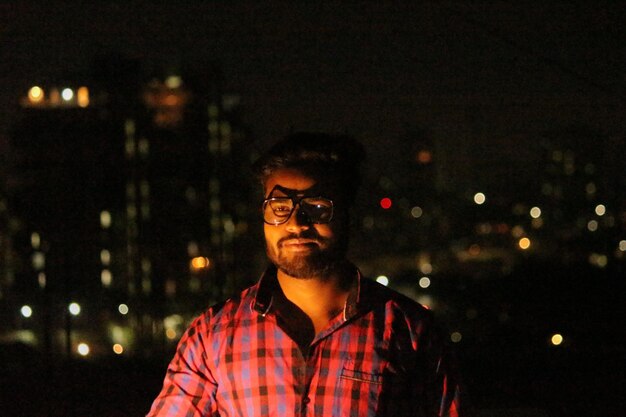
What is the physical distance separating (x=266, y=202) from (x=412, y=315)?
0.51 metres

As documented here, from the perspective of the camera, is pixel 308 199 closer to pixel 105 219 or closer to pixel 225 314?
pixel 225 314

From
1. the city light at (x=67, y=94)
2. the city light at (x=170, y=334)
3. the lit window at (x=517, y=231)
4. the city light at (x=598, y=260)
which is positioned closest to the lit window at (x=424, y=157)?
the city light at (x=598, y=260)

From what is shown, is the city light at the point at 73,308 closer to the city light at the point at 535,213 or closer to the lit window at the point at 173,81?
the lit window at the point at 173,81

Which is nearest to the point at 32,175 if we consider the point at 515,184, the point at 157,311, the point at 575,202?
the point at 157,311

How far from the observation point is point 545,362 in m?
11.7

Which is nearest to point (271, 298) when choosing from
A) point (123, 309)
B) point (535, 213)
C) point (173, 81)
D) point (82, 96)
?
point (82, 96)

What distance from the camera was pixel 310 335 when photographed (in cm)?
230

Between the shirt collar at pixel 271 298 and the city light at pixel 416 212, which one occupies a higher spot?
the shirt collar at pixel 271 298

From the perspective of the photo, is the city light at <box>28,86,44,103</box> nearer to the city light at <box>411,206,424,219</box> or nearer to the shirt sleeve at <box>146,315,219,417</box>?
the shirt sleeve at <box>146,315,219,417</box>

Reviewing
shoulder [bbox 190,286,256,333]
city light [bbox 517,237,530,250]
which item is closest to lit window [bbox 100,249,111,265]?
city light [bbox 517,237,530,250]

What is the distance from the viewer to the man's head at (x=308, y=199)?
7.43ft

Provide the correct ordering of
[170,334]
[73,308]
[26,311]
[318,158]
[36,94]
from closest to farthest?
[318,158] → [73,308] → [36,94] → [26,311] → [170,334]

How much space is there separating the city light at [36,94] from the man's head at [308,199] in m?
26.9

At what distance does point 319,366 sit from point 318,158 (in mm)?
588
